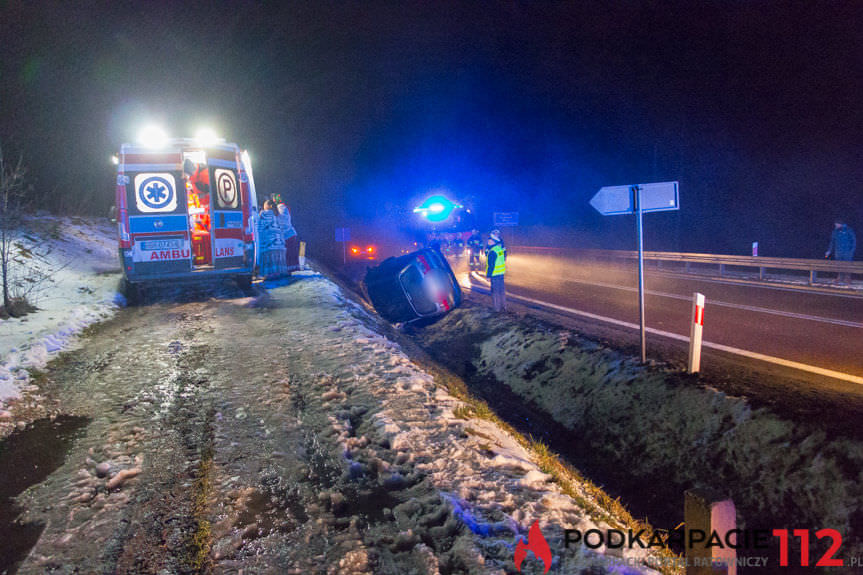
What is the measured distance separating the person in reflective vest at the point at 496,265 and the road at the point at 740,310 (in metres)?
1.99

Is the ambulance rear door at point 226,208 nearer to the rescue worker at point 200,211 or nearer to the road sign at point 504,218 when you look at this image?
the rescue worker at point 200,211

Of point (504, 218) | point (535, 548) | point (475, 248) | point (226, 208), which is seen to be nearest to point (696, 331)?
point (535, 548)

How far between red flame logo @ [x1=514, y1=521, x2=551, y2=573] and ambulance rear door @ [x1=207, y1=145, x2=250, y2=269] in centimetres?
905

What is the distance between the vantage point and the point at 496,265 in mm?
10570

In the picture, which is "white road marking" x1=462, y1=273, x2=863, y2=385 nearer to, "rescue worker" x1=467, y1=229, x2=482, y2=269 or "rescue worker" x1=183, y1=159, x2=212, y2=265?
"rescue worker" x1=183, y1=159, x2=212, y2=265

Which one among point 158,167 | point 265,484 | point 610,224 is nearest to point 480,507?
point 265,484

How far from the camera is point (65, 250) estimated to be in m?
13.6

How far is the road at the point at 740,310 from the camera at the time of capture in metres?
7.08

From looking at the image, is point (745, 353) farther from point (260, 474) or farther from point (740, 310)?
point (260, 474)

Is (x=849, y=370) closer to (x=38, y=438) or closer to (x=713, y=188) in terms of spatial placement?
(x=38, y=438)

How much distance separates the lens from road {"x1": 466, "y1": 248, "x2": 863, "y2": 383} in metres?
7.08

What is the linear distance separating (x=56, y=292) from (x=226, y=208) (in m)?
3.76

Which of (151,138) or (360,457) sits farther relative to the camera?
(151,138)

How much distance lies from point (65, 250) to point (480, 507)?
49.9ft
